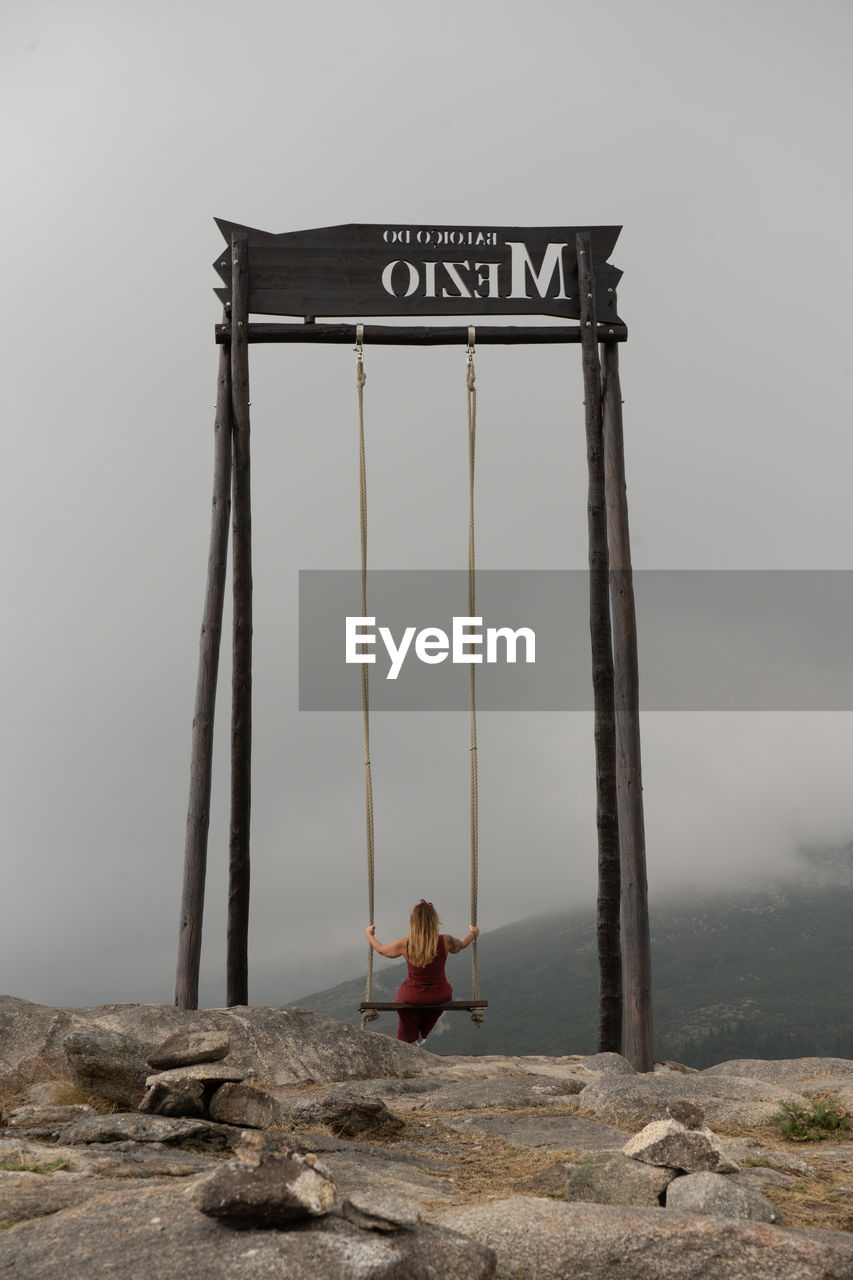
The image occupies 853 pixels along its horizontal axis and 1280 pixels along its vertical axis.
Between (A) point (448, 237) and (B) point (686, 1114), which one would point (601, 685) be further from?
(B) point (686, 1114)

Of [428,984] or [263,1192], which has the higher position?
[263,1192]

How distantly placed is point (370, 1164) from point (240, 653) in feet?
16.8

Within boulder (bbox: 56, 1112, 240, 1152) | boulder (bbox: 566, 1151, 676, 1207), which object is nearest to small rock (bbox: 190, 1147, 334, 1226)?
boulder (bbox: 566, 1151, 676, 1207)

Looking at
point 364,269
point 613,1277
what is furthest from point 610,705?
point 613,1277

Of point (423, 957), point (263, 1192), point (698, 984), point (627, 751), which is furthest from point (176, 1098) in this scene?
point (698, 984)

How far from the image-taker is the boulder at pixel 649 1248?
3135mm

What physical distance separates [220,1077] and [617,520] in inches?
241

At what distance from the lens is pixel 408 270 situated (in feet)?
32.1

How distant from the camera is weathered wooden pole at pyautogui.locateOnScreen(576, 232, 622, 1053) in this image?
8.80 metres

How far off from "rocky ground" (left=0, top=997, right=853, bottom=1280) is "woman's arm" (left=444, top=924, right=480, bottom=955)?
1.02 meters

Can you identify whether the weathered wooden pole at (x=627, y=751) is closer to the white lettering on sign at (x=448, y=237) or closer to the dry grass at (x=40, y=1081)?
the white lettering on sign at (x=448, y=237)

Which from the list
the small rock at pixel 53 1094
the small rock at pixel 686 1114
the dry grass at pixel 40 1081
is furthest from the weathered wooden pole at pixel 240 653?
the small rock at pixel 686 1114

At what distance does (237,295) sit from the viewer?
31.0 ft

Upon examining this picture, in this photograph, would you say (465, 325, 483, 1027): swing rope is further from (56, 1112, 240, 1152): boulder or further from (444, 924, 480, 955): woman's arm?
(56, 1112, 240, 1152): boulder
